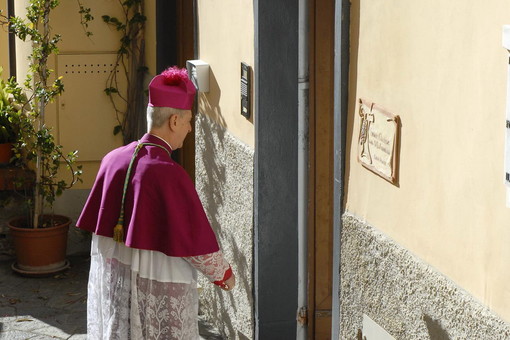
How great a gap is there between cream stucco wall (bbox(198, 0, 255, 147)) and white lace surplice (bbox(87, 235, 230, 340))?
1181mm

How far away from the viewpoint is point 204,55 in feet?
23.4

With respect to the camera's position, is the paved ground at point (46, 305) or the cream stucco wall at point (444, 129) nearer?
the cream stucco wall at point (444, 129)

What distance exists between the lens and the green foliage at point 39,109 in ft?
26.7

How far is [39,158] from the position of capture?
8297mm

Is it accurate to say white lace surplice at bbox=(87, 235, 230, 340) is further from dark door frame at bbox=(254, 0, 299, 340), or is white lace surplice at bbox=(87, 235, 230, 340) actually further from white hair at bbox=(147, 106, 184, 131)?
dark door frame at bbox=(254, 0, 299, 340)

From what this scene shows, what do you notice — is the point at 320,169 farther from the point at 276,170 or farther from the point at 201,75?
the point at 201,75

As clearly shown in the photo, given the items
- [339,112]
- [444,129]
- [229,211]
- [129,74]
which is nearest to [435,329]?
[444,129]

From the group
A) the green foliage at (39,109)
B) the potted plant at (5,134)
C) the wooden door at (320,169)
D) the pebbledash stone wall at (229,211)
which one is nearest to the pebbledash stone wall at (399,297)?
the wooden door at (320,169)

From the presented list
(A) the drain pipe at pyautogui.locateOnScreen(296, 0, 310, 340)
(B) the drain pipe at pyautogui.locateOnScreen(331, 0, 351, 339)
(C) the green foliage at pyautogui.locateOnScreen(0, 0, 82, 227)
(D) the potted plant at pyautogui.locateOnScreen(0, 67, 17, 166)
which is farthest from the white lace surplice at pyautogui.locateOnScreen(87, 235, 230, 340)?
(D) the potted plant at pyautogui.locateOnScreen(0, 67, 17, 166)

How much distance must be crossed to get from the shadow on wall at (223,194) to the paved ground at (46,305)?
0.97ft

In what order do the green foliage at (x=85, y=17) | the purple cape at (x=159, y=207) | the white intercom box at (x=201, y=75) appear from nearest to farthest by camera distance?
the purple cape at (x=159, y=207) → the white intercom box at (x=201, y=75) → the green foliage at (x=85, y=17)

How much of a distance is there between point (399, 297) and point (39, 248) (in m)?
5.01

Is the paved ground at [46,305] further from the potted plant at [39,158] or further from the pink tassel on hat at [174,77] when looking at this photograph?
the pink tassel on hat at [174,77]

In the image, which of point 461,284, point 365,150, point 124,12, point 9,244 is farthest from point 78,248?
point 461,284
